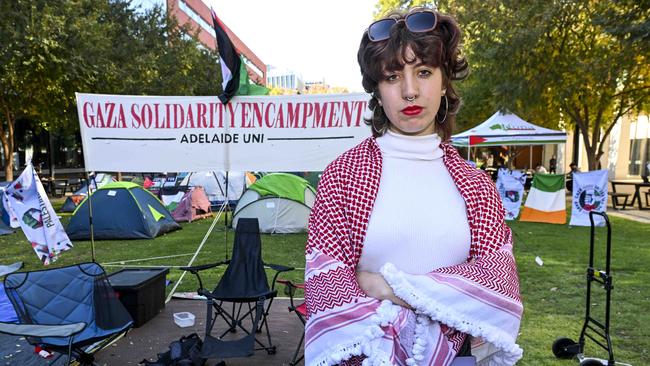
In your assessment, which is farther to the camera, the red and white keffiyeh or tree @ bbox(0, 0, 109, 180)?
tree @ bbox(0, 0, 109, 180)

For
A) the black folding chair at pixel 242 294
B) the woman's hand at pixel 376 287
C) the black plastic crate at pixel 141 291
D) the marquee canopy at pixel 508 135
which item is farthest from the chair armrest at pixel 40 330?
the marquee canopy at pixel 508 135

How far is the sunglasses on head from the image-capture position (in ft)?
4.73

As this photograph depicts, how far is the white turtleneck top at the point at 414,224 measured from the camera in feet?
4.53

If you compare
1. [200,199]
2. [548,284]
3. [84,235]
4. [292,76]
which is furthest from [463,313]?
[292,76]

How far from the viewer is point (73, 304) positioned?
12.7ft

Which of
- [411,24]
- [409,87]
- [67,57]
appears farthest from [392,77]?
[67,57]

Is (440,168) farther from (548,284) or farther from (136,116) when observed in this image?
(548,284)

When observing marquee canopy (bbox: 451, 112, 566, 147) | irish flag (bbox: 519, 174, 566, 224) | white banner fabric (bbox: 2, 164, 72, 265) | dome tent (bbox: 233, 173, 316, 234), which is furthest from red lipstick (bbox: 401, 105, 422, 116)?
marquee canopy (bbox: 451, 112, 566, 147)

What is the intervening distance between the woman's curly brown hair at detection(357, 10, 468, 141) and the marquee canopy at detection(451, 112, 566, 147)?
37.3 feet

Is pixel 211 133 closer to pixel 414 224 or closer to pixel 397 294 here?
pixel 414 224

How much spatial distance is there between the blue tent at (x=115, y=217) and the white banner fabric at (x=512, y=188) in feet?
28.1

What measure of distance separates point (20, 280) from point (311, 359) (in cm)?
352

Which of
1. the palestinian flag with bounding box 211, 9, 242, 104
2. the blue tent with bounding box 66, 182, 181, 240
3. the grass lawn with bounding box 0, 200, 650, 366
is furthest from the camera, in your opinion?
the blue tent with bounding box 66, 182, 181, 240

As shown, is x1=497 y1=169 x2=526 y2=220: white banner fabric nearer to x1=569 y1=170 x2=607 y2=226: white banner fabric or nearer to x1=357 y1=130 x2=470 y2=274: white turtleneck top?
x1=569 y1=170 x2=607 y2=226: white banner fabric
